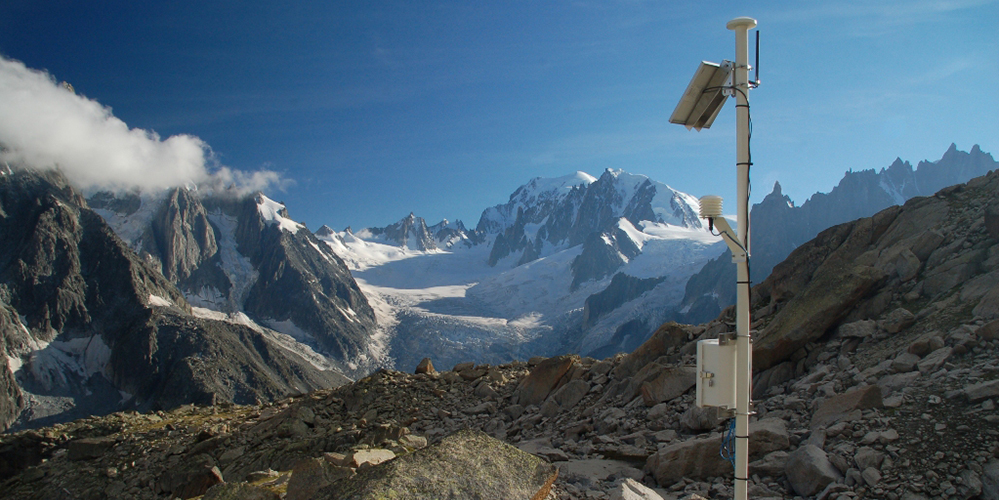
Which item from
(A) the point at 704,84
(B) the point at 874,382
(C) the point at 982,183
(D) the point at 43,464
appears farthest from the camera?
(D) the point at 43,464

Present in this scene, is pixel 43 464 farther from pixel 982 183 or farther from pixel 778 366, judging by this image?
pixel 982 183

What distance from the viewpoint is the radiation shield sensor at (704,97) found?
642 centimetres

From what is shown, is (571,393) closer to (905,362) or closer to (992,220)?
(905,362)

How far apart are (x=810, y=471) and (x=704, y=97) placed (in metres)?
6.54

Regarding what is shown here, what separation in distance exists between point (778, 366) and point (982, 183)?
909 cm

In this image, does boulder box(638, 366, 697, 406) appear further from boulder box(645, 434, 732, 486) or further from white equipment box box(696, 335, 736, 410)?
white equipment box box(696, 335, 736, 410)

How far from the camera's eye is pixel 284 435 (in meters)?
17.9

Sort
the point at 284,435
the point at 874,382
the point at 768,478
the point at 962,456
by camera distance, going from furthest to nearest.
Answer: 1. the point at 284,435
2. the point at 874,382
3. the point at 768,478
4. the point at 962,456

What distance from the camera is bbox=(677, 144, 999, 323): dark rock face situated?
17675 cm

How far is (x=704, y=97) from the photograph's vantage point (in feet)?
22.0

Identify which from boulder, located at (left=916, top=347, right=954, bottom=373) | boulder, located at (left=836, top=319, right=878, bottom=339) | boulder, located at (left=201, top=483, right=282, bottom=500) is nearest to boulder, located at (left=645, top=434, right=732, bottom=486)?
boulder, located at (left=916, top=347, right=954, bottom=373)

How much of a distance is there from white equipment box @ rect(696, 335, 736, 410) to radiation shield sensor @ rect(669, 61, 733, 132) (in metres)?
2.79

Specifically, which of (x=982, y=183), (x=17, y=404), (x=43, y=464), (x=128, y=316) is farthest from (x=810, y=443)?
(x=128, y=316)

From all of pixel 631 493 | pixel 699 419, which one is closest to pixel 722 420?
pixel 699 419
